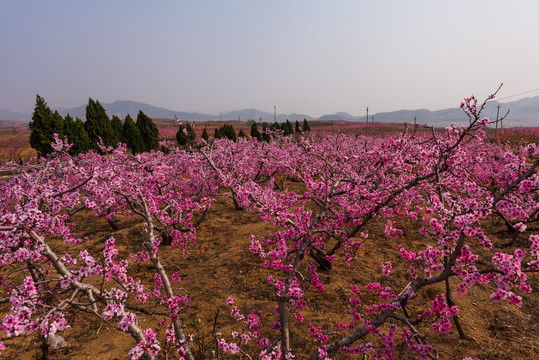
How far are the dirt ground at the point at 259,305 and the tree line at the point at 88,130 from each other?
16.0 m

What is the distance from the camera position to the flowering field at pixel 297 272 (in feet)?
9.91

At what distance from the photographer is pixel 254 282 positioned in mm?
7148

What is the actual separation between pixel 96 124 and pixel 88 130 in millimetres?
1188

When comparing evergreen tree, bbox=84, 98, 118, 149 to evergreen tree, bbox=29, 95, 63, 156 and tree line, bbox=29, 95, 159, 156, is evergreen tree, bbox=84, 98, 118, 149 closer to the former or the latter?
tree line, bbox=29, 95, 159, 156

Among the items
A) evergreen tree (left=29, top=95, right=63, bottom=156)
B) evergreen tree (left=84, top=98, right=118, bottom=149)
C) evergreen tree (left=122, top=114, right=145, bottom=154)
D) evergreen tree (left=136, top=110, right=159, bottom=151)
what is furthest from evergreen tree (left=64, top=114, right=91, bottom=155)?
evergreen tree (left=136, top=110, right=159, bottom=151)

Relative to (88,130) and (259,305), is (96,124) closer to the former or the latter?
(88,130)

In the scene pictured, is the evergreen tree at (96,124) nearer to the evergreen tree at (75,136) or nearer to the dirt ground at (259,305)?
the evergreen tree at (75,136)

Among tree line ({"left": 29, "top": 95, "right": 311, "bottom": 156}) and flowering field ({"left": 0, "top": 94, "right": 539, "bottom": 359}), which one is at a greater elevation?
tree line ({"left": 29, "top": 95, "right": 311, "bottom": 156})

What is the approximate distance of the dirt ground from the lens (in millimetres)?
4988

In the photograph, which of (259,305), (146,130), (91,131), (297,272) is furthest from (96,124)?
(297,272)

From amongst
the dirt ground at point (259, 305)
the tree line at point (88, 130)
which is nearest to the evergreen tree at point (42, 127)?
the tree line at point (88, 130)

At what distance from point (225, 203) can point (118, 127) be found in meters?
30.5

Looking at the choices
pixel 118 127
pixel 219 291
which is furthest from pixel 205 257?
pixel 118 127

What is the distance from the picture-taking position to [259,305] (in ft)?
20.3
